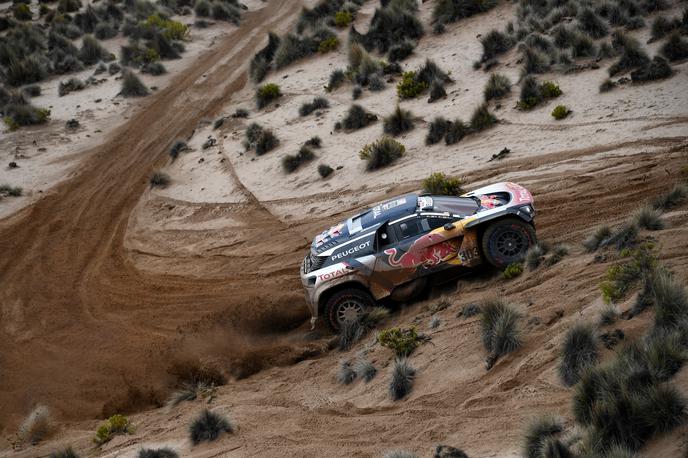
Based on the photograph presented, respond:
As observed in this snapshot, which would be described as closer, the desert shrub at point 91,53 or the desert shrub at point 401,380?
the desert shrub at point 401,380

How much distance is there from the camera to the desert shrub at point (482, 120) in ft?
70.4

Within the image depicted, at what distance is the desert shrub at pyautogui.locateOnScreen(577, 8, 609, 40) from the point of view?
2427cm

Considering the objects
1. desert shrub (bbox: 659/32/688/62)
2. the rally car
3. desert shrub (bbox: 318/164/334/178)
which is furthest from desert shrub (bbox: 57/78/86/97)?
desert shrub (bbox: 659/32/688/62)

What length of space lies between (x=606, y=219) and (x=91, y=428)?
10.4m

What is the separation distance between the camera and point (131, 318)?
17922 mm

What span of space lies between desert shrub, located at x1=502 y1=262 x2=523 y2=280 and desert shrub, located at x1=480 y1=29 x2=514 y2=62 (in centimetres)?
1364

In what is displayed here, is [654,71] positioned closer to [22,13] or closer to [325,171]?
[325,171]

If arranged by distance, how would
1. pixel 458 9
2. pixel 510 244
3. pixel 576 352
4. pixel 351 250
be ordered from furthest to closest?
pixel 458 9, pixel 351 250, pixel 510 244, pixel 576 352

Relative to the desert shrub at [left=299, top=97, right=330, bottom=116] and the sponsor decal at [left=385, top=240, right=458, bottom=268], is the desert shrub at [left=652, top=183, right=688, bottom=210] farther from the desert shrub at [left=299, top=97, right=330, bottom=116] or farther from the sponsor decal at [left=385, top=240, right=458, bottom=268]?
the desert shrub at [left=299, top=97, right=330, bottom=116]

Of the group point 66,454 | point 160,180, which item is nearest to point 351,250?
point 66,454

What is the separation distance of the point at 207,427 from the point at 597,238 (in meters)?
7.18

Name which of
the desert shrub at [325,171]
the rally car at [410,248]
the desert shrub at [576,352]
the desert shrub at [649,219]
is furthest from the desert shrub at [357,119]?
the desert shrub at [576,352]

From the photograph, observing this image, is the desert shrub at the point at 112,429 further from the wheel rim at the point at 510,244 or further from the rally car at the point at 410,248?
the wheel rim at the point at 510,244

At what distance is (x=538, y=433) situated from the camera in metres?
8.26
